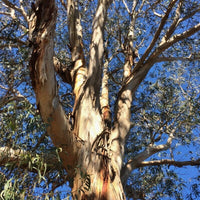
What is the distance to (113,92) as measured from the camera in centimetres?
680

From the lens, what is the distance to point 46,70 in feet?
7.86

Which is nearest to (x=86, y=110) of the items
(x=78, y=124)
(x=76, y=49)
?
(x=78, y=124)

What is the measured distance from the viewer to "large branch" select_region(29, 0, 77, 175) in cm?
235

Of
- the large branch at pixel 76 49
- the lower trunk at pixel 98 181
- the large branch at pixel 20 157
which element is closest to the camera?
the large branch at pixel 20 157

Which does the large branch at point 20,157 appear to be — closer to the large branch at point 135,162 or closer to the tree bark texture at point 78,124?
the tree bark texture at point 78,124

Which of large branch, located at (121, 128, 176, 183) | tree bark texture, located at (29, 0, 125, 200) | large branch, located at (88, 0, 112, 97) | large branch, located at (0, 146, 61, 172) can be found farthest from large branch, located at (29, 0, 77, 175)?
large branch, located at (121, 128, 176, 183)

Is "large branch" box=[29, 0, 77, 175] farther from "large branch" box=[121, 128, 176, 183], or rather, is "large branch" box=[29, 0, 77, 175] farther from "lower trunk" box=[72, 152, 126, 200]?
"large branch" box=[121, 128, 176, 183]

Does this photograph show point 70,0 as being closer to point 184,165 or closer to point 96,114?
point 96,114

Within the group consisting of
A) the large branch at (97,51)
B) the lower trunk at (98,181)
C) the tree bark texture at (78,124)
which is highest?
the large branch at (97,51)

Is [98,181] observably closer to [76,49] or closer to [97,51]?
[97,51]

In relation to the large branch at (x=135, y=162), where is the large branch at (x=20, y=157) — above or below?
below

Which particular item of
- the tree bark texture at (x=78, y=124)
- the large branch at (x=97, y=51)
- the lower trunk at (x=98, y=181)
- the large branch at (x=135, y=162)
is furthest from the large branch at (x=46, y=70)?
the large branch at (x=135, y=162)

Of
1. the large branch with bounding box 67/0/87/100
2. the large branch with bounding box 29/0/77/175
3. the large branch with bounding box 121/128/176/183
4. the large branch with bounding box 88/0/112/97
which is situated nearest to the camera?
the large branch with bounding box 29/0/77/175

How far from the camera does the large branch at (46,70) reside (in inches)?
92.6
